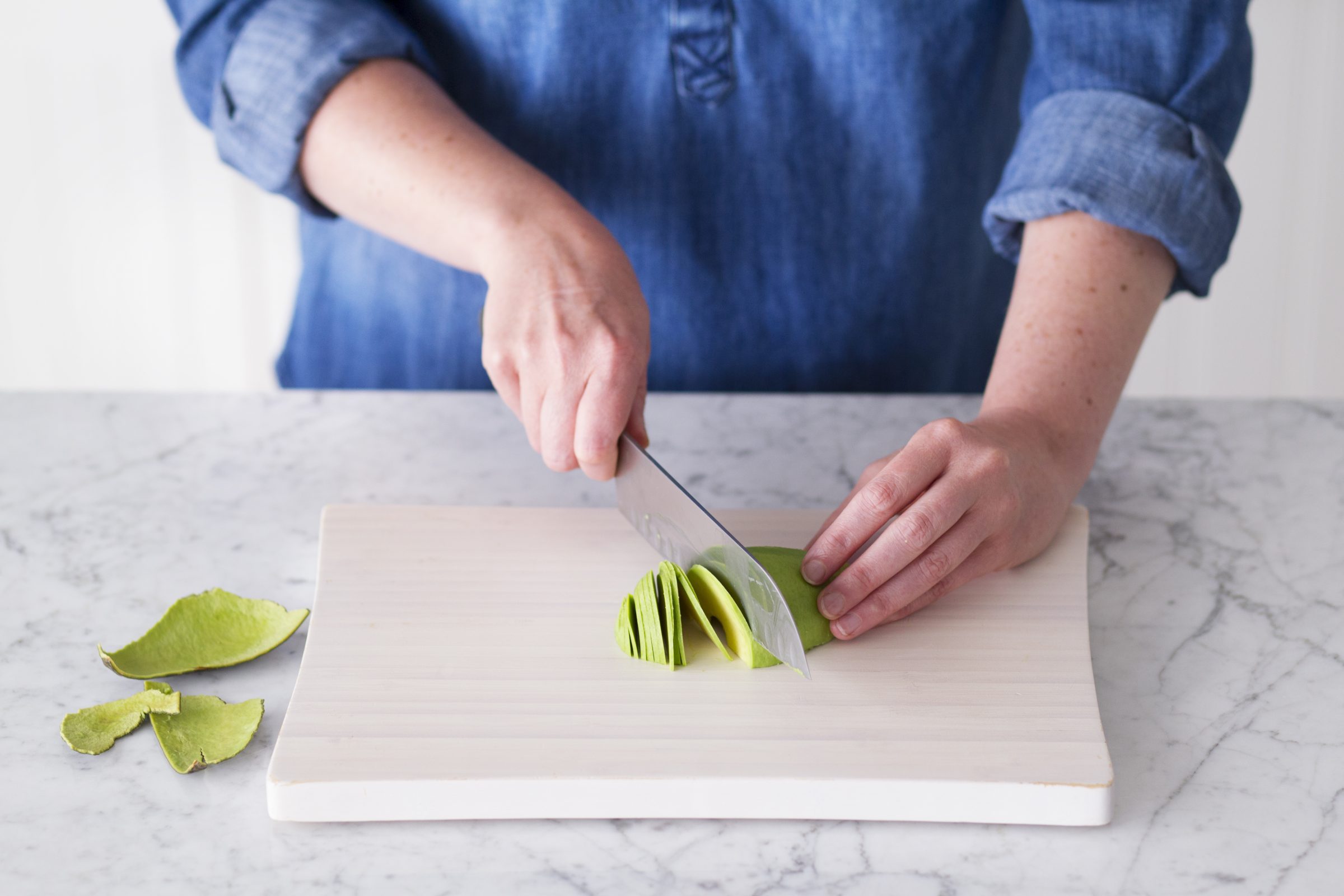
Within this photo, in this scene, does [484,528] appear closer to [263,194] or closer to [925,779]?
[925,779]

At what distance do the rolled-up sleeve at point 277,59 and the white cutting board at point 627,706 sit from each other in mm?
473

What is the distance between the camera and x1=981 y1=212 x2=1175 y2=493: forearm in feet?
3.82

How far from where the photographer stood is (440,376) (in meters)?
1.64

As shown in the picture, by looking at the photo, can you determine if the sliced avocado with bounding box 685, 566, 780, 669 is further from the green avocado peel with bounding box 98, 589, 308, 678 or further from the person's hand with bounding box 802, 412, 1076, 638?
the green avocado peel with bounding box 98, 589, 308, 678

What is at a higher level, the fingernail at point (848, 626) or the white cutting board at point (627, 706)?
the fingernail at point (848, 626)

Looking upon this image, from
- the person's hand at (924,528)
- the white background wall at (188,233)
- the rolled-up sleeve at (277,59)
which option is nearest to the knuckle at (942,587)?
the person's hand at (924,528)

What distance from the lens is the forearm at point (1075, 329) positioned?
1.16 meters

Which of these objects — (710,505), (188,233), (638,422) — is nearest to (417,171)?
(638,422)

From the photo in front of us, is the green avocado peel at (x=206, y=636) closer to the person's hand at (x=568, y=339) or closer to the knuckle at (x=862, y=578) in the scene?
the person's hand at (x=568, y=339)

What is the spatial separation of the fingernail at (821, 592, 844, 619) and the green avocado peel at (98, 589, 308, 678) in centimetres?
46

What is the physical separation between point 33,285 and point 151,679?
242 centimetres

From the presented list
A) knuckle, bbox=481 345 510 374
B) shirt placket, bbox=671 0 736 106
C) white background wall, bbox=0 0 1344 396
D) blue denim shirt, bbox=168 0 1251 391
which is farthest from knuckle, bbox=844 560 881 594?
white background wall, bbox=0 0 1344 396

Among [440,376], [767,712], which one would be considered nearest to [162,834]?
[767,712]

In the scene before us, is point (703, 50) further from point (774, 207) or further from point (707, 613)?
point (707, 613)
